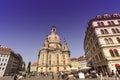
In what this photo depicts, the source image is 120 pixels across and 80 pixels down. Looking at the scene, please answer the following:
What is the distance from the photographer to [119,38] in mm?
27953

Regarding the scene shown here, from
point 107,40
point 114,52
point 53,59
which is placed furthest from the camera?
point 53,59

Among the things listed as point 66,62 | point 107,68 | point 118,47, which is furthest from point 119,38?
point 66,62

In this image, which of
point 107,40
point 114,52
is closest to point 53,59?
point 107,40

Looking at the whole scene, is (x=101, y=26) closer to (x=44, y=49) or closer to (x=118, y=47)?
(x=118, y=47)

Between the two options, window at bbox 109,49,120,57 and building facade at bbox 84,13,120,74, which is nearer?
building facade at bbox 84,13,120,74

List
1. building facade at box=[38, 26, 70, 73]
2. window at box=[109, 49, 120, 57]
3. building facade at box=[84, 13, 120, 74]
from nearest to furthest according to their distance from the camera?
building facade at box=[84, 13, 120, 74] → window at box=[109, 49, 120, 57] → building facade at box=[38, 26, 70, 73]

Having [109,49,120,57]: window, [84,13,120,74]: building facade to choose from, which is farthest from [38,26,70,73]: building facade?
[109,49,120,57]: window

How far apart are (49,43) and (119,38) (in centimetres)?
4660

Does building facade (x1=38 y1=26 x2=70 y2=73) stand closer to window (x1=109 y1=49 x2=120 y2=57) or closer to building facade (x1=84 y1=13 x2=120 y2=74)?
building facade (x1=84 y1=13 x2=120 y2=74)

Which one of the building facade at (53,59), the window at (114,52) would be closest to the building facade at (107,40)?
the window at (114,52)

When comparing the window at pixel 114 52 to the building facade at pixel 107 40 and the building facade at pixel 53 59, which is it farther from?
the building facade at pixel 53 59

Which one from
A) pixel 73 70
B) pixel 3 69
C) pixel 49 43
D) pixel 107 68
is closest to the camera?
pixel 107 68

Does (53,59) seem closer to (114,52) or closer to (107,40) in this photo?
(107,40)

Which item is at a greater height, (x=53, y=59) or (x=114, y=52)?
(x=53, y=59)
